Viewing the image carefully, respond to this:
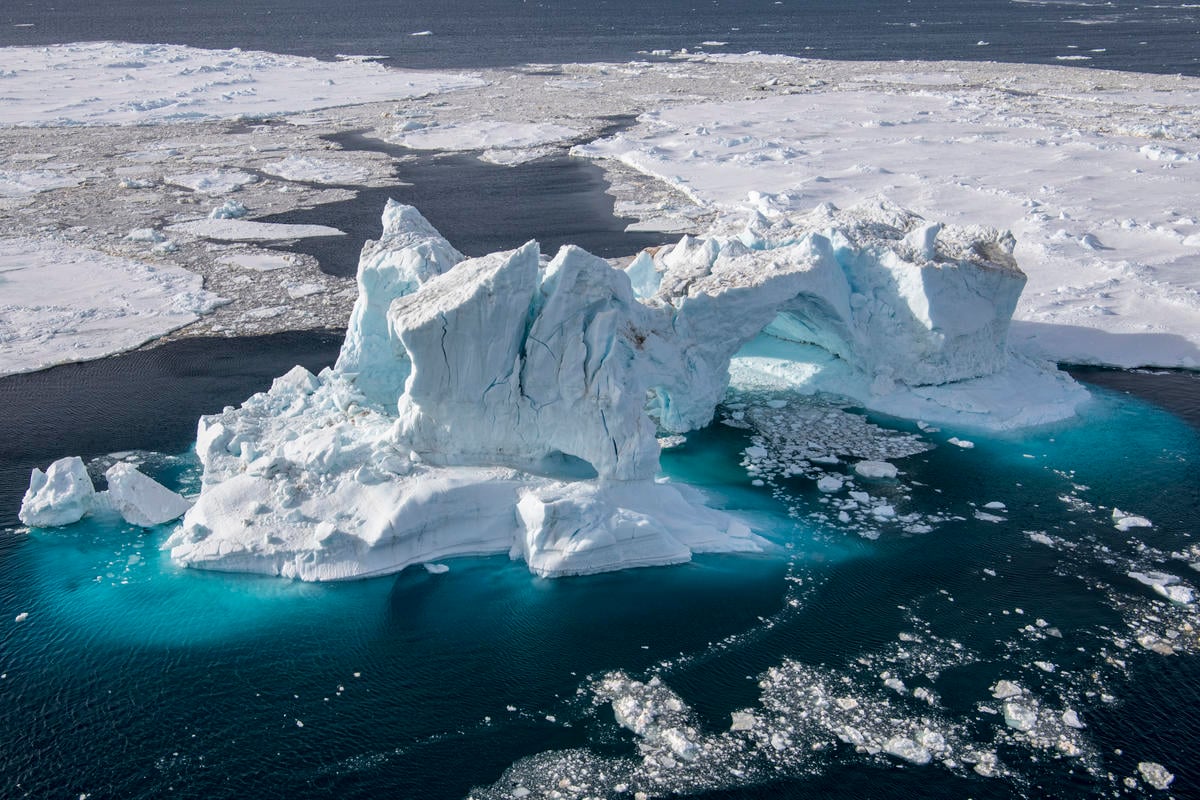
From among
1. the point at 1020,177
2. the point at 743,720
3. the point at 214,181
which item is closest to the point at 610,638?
the point at 743,720

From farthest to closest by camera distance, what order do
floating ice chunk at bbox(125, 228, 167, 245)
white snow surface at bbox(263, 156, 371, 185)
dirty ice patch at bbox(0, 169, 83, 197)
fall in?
white snow surface at bbox(263, 156, 371, 185), dirty ice patch at bbox(0, 169, 83, 197), floating ice chunk at bbox(125, 228, 167, 245)

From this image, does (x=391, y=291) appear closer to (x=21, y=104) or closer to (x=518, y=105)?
(x=518, y=105)

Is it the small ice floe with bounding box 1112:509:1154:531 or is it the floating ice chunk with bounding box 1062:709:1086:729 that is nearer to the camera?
the floating ice chunk with bounding box 1062:709:1086:729

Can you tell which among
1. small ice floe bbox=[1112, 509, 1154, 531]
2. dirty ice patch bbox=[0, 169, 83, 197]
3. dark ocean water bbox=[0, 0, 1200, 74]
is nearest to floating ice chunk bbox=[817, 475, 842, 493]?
small ice floe bbox=[1112, 509, 1154, 531]

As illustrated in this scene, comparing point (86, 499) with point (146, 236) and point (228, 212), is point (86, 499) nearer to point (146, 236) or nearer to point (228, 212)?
point (146, 236)

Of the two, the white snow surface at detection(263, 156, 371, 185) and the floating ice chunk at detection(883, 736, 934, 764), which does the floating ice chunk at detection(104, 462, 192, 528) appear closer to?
the floating ice chunk at detection(883, 736, 934, 764)

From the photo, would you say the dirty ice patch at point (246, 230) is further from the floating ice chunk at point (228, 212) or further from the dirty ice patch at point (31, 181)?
the dirty ice patch at point (31, 181)
